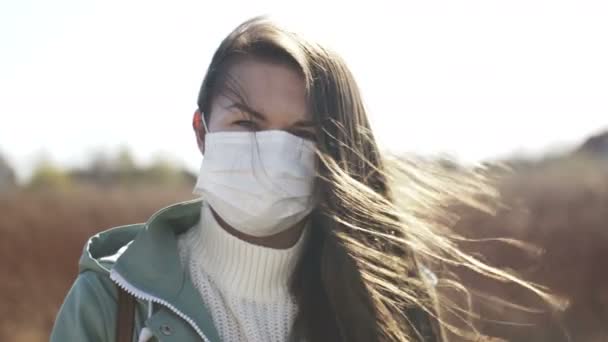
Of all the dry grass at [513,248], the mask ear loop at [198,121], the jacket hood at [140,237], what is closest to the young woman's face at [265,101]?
the mask ear loop at [198,121]

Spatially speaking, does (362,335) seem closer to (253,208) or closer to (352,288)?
(352,288)

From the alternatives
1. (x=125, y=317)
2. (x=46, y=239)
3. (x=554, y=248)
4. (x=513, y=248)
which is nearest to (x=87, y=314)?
(x=125, y=317)

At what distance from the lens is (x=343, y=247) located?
2.58 m

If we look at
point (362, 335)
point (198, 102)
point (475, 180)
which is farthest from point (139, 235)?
point (475, 180)

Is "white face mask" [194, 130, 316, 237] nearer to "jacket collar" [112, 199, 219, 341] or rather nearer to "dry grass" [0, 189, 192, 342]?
"jacket collar" [112, 199, 219, 341]

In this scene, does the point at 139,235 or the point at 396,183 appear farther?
the point at 396,183

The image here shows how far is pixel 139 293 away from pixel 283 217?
0.47 m

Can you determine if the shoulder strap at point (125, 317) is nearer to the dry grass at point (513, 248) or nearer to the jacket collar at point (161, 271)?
the jacket collar at point (161, 271)

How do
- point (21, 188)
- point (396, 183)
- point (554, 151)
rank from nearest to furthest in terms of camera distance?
1. point (396, 183)
2. point (554, 151)
3. point (21, 188)

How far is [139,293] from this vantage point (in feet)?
7.42

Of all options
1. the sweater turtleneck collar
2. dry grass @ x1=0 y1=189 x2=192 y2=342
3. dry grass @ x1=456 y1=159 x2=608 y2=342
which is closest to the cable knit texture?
the sweater turtleneck collar

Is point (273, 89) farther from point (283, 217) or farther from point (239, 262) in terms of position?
point (239, 262)

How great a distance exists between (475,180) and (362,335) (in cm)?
86

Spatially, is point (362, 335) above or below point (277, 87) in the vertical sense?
below
